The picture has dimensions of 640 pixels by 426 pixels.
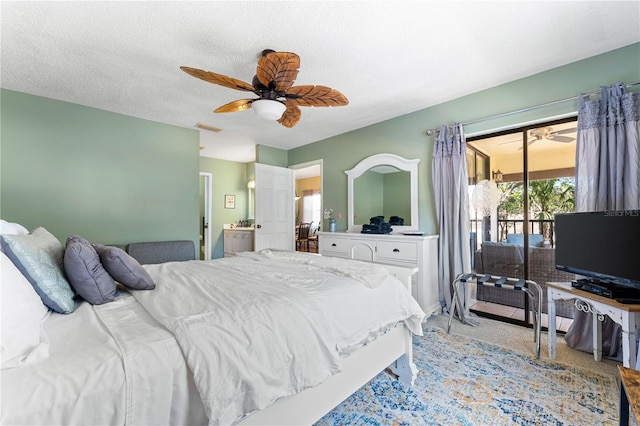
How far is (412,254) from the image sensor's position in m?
3.25

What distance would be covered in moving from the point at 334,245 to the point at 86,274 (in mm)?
3087

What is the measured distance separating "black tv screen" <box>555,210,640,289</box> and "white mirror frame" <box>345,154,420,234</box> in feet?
4.98

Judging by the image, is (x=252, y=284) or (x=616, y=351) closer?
(x=252, y=284)

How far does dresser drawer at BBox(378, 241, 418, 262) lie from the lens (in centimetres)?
324

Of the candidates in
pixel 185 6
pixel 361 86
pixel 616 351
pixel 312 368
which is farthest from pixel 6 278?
pixel 616 351

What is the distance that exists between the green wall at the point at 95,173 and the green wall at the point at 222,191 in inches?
87.8

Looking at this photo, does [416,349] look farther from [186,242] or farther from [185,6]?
[186,242]

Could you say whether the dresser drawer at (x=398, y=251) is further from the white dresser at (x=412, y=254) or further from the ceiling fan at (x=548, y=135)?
the ceiling fan at (x=548, y=135)

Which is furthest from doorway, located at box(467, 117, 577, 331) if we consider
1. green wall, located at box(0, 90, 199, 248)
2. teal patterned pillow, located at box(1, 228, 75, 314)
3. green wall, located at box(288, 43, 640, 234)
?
green wall, located at box(0, 90, 199, 248)

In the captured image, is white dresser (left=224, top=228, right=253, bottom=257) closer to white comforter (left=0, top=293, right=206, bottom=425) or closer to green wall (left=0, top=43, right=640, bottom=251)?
green wall (left=0, top=43, right=640, bottom=251)

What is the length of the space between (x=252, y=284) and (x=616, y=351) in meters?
2.87

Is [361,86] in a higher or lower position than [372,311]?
higher

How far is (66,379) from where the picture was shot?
0.78 meters

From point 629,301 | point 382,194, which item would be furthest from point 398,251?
point 629,301
